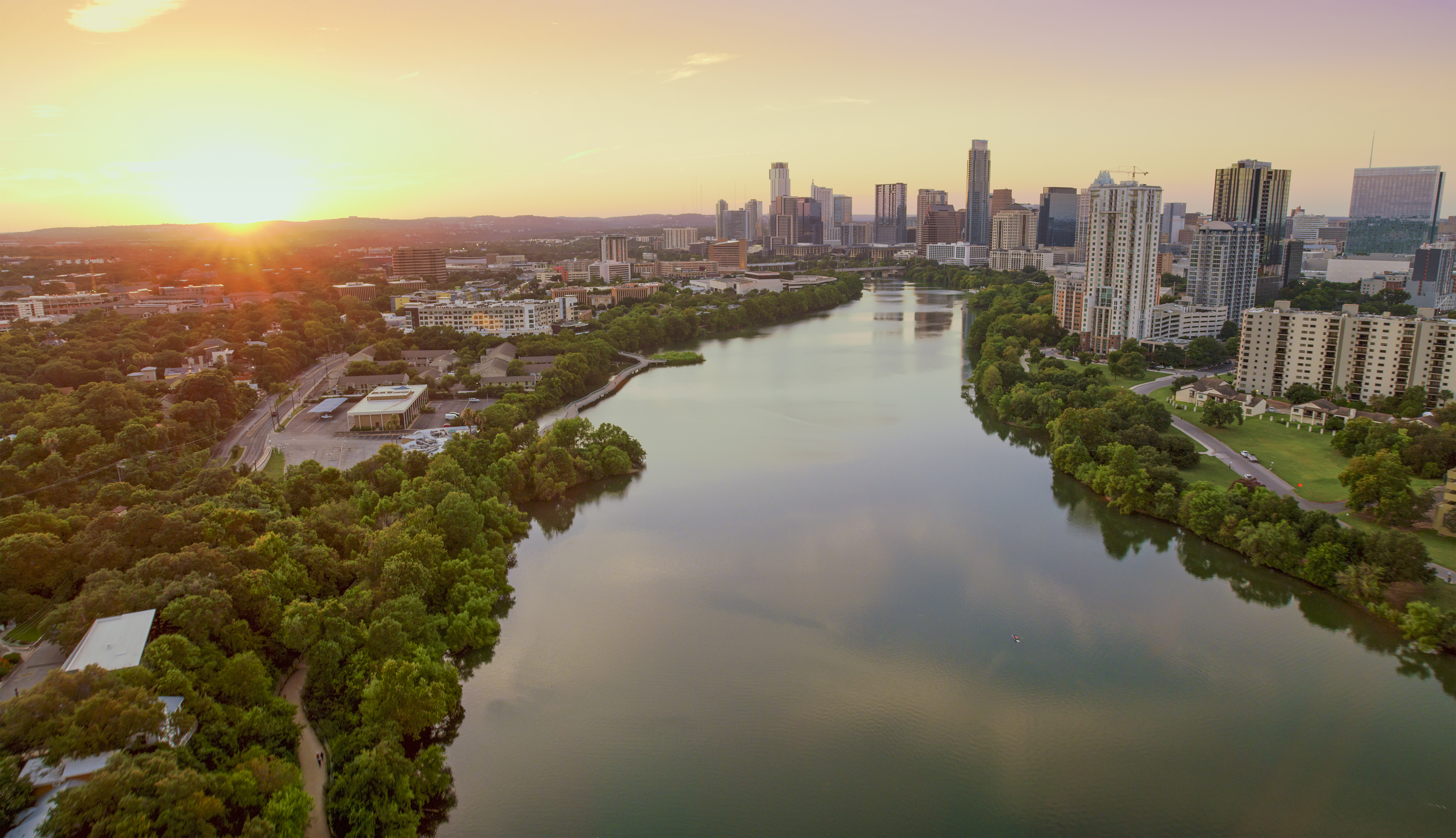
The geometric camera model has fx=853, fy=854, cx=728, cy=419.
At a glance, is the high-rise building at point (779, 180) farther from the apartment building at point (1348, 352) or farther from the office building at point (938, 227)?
the apartment building at point (1348, 352)

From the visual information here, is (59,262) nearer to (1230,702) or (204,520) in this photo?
(204,520)

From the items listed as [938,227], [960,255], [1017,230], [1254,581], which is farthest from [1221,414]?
[938,227]

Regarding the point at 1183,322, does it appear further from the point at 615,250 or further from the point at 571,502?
the point at 615,250

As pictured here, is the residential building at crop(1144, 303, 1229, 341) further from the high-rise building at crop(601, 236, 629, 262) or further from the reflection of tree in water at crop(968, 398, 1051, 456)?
the high-rise building at crop(601, 236, 629, 262)

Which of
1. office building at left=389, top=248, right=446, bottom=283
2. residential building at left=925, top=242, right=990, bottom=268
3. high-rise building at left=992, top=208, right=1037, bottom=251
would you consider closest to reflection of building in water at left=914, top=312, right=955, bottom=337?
residential building at left=925, top=242, right=990, bottom=268

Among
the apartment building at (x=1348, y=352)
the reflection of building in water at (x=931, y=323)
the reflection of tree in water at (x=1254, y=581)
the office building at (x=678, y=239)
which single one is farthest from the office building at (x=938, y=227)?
the reflection of tree in water at (x=1254, y=581)

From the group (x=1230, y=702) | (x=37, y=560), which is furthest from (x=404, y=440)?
(x=1230, y=702)
